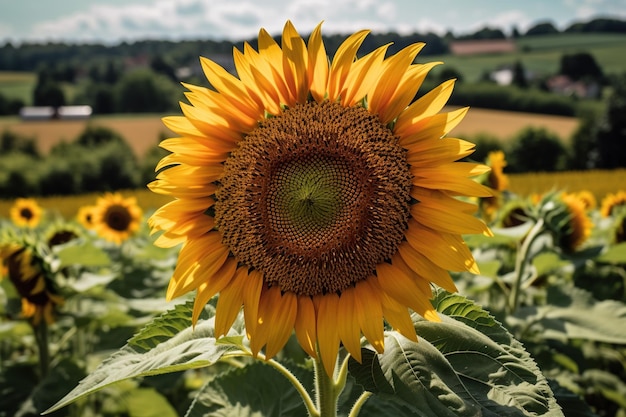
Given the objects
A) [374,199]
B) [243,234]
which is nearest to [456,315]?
[374,199]

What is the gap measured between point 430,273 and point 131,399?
84.2 inches

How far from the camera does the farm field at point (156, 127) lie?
46562 mm

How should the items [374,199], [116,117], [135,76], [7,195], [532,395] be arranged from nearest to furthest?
[532,395] < [374,199] < [7,195] < [116,117] < [135,76]

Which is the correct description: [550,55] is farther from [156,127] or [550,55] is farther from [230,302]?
[230,302]

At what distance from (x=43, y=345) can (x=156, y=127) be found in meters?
49.0

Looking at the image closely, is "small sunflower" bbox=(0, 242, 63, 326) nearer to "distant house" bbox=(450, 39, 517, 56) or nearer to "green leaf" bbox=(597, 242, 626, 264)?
"green leaf" bbox=(597, 242, 626, 264)

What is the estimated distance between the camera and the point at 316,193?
1.53m

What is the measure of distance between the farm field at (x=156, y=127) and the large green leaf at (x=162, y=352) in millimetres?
41647

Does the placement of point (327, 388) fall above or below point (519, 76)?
below

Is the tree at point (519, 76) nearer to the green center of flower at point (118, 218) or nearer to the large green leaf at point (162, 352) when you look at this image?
the green center of flower at point (118, 218)

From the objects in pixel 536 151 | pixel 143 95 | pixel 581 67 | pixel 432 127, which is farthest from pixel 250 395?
pixel 143 95

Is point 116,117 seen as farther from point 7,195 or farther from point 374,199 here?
point 374,199

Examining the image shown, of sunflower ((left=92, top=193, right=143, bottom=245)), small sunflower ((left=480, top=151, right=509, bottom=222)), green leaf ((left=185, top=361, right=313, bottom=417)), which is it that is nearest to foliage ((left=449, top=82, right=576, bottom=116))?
sunflower ((left=92, top=193, right=143, bottom=245))

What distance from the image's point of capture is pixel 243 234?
5.07 ft
